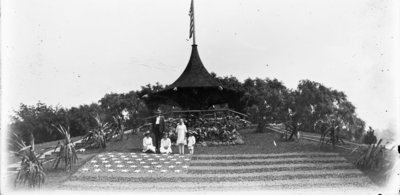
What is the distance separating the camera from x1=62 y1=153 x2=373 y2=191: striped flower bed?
9.43m

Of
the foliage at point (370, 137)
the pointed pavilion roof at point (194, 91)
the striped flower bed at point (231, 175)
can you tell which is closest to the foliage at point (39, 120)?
the pointed pavilion roof at point (194, 91)

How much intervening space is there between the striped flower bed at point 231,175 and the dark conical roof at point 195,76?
21.0 ft

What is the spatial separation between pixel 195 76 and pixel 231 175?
943 cm

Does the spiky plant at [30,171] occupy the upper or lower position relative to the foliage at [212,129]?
lower

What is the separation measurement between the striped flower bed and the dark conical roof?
640 cm

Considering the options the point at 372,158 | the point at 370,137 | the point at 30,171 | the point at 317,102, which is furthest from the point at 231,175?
the point at 317,102

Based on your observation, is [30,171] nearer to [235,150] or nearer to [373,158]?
[235,150]

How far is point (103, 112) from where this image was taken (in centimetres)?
4241

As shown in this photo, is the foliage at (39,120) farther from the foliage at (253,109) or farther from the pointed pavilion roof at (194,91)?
the pointed pavilion roof at (194,91)

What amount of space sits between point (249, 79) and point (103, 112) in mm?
17327

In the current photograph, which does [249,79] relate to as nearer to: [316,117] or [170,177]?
[316,117]

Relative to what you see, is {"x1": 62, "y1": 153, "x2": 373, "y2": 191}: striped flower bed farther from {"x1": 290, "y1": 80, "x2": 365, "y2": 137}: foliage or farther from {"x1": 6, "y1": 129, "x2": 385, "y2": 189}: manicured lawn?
{"x1": 290, "y1": 80, "x2": 365, "y2": 137}: foliage

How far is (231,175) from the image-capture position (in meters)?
10.4

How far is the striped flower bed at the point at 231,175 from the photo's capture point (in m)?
9.43
